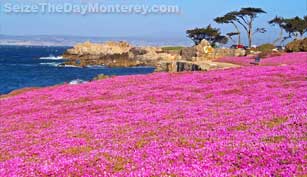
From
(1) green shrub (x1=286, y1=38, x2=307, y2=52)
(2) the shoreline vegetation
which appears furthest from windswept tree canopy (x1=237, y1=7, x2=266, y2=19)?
(2) the shoreline vegetation

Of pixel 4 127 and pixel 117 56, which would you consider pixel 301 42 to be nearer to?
pixel 4 127

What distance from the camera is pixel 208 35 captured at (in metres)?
152

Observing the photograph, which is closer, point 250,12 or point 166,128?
point 166,128

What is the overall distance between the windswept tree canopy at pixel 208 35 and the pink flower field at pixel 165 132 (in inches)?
4716

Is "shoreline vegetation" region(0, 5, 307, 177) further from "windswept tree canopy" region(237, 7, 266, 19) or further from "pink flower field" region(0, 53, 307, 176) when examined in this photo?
"windswept tree canopy" region(237, 7, 266, 19)

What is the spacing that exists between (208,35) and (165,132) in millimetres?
138178

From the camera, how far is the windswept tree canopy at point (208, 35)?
149875mm

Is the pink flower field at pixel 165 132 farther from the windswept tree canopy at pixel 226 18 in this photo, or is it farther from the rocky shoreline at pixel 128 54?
the windswept tree canopy at pixel 226 18

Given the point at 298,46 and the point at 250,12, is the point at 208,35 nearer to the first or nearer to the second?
the point at 250,12

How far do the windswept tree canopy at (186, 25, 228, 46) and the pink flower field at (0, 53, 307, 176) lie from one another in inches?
4716

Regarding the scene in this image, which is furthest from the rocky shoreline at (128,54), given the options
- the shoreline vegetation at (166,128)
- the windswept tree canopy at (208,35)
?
the shoreline vegetation at (166,128)

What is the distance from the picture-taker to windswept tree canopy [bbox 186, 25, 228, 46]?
492 ft

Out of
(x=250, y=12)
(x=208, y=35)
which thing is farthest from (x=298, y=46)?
(x=208, y=35)

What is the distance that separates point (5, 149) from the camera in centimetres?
1540
